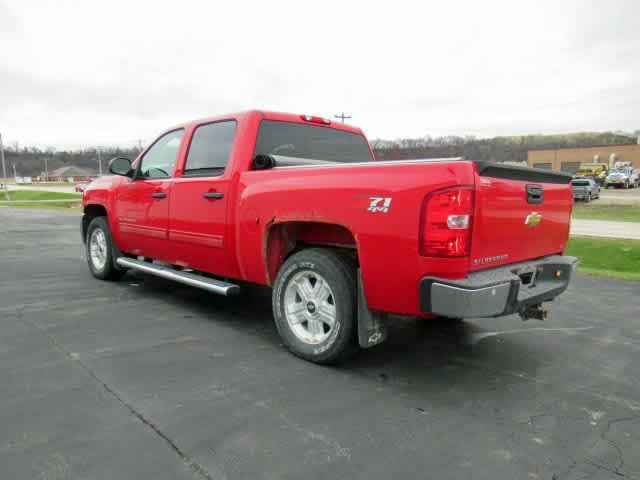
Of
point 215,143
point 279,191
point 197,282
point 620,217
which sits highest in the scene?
point 215,143

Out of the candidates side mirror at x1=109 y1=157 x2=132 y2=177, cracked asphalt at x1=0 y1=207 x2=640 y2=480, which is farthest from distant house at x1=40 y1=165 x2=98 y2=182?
cracked asphalt at x1=0 y1=207 x2=640 y2=480

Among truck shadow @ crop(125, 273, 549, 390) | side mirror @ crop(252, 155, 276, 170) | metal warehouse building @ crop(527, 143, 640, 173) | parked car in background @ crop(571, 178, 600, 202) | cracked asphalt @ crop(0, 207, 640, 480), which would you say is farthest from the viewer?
metal warehouse building @ crop(527, 143, 640, 173)

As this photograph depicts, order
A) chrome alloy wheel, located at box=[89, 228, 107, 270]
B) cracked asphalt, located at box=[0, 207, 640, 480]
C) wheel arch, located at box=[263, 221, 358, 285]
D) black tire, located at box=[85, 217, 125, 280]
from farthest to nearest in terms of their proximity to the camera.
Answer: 1. chrome alloy wheel, located at box=[89, 228, 107, 270]
2. black tire, located at box=[85, 217, 125, 280]
3. wheel arch, located at box=[263, 221, 358, 285]
4. cracked asphalt, located at box=[0, 207, 640, 480]

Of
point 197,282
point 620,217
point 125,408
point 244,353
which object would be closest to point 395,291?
point 244,353

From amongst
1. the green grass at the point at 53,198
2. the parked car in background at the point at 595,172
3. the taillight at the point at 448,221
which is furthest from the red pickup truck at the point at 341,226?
the parked car in background at the point at 595,172

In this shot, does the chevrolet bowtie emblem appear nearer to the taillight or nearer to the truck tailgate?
the truck tailgate

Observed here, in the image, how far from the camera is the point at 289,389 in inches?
122

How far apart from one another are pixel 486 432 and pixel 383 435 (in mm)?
573

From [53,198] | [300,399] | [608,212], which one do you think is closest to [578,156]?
[608,212]

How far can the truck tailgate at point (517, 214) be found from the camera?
112 inches

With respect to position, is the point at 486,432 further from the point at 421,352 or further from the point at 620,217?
the point at 620,217

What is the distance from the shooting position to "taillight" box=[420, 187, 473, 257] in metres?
2.73

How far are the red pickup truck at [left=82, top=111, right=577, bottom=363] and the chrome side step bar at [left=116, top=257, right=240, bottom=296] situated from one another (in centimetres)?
3

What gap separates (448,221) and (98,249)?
531 centimetres
